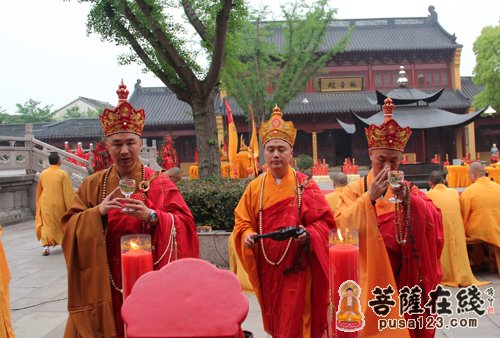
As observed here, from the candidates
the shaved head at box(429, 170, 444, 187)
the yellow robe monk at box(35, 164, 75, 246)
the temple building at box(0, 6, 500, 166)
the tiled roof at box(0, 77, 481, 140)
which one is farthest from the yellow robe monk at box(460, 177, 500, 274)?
the temple building at box(0, 6, 500, 166)

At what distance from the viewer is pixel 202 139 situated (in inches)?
327

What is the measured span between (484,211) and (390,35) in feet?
92.5

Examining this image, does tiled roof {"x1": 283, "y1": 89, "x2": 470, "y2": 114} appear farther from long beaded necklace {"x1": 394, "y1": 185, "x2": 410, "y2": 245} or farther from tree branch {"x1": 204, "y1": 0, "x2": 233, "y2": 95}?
long beaded necklace {"x1": 394, "y1": 185, "x2": 410, "y2": 245}

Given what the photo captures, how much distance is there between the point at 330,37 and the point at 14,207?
25684 mm

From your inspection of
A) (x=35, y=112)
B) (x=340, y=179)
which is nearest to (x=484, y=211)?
(x=340, y=179)

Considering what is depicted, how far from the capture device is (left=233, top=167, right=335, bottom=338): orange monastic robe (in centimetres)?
312

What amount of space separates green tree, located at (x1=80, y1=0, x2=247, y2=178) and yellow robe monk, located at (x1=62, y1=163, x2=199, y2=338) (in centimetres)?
525

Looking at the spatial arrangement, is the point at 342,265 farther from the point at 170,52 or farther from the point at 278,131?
the point at 170,52

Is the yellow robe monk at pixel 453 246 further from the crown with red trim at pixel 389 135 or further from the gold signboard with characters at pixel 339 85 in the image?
the gold signboard with characters at pixel 339 85

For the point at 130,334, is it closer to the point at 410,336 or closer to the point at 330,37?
the point at 410,336

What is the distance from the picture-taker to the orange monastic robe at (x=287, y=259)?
3.12 m

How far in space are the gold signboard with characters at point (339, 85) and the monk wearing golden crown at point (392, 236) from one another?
27.2 meters

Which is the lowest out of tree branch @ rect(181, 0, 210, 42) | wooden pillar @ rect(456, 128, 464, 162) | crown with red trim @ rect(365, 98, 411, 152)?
crown with red trim @ rect(365, 98, 411, 152)

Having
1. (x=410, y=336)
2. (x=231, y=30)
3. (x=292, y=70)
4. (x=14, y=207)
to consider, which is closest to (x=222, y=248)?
(x=410, y=336)
